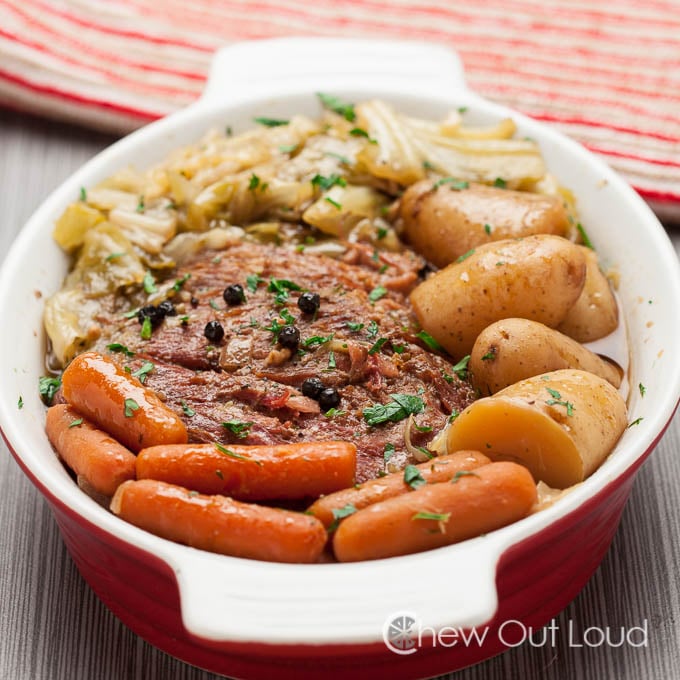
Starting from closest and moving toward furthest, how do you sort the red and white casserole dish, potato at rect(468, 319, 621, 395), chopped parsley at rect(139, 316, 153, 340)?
the red and white casserole dish → potato at rect(468, 319, 621, 395) → chopped parsley at rect(139, 316, 153, 340)

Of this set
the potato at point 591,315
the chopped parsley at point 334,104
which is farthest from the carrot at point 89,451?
the chopped parsley at point 334,104

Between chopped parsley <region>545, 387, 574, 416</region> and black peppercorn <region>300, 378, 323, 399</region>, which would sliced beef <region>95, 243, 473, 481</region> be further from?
chopped parsley <region>545, 387, 574, 416</region>

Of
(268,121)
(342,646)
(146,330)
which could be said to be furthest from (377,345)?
(268,121)

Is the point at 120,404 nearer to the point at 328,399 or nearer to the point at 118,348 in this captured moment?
the point at 118,348

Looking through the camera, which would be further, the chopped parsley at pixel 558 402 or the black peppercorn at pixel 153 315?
the black peppercorn at pixel 153 315

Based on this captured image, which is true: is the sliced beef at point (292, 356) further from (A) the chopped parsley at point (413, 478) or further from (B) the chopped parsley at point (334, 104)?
(B) the chopped parsley at point (334, 104)

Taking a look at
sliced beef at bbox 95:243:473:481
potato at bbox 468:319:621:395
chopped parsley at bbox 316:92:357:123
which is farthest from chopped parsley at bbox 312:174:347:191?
potato at bbox 468:319:621:395

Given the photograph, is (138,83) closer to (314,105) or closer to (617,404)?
(314,105)
